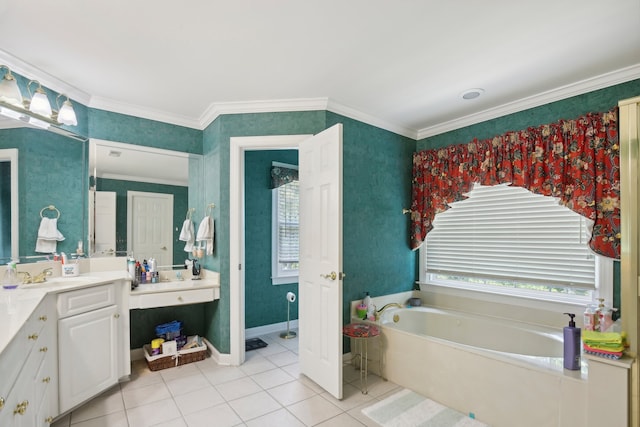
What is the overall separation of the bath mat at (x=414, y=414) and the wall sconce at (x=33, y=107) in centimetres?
321

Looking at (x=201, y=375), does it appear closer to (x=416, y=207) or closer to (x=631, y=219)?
(x=416, y=207)

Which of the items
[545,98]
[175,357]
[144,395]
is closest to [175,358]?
[175,357]

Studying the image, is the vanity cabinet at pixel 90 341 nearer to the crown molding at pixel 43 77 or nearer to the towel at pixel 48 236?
the towel at pixel 48 236

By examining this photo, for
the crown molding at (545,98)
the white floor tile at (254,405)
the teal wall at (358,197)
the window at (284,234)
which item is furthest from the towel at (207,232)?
A: the crown molding at (545,98)

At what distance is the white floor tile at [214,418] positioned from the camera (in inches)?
81.7

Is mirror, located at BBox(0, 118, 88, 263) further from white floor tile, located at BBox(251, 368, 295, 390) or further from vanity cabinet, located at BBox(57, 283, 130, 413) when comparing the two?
white floor tile, located at BBox(251, 368, 295, 390)

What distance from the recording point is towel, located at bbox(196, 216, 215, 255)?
3104mm

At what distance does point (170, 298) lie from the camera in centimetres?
280

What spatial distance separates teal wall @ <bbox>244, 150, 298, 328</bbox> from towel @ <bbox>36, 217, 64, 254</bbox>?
1.81m

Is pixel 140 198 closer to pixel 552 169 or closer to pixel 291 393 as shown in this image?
pixel 291 393

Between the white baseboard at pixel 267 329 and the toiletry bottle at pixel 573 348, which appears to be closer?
the toiletry bottle at pixel 573 348

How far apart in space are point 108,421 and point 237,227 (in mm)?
1667

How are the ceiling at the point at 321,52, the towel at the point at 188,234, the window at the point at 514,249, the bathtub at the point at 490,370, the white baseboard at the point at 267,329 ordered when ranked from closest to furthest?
the ceiling at the point at 321,52 → the bathtub at the point at 490,370 → the window at the point at 514,249 → the towel at the point at 188,234 → the white baseboard at the point at 267,329

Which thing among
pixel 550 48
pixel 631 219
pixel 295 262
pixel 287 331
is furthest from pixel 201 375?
pixel 550 48
